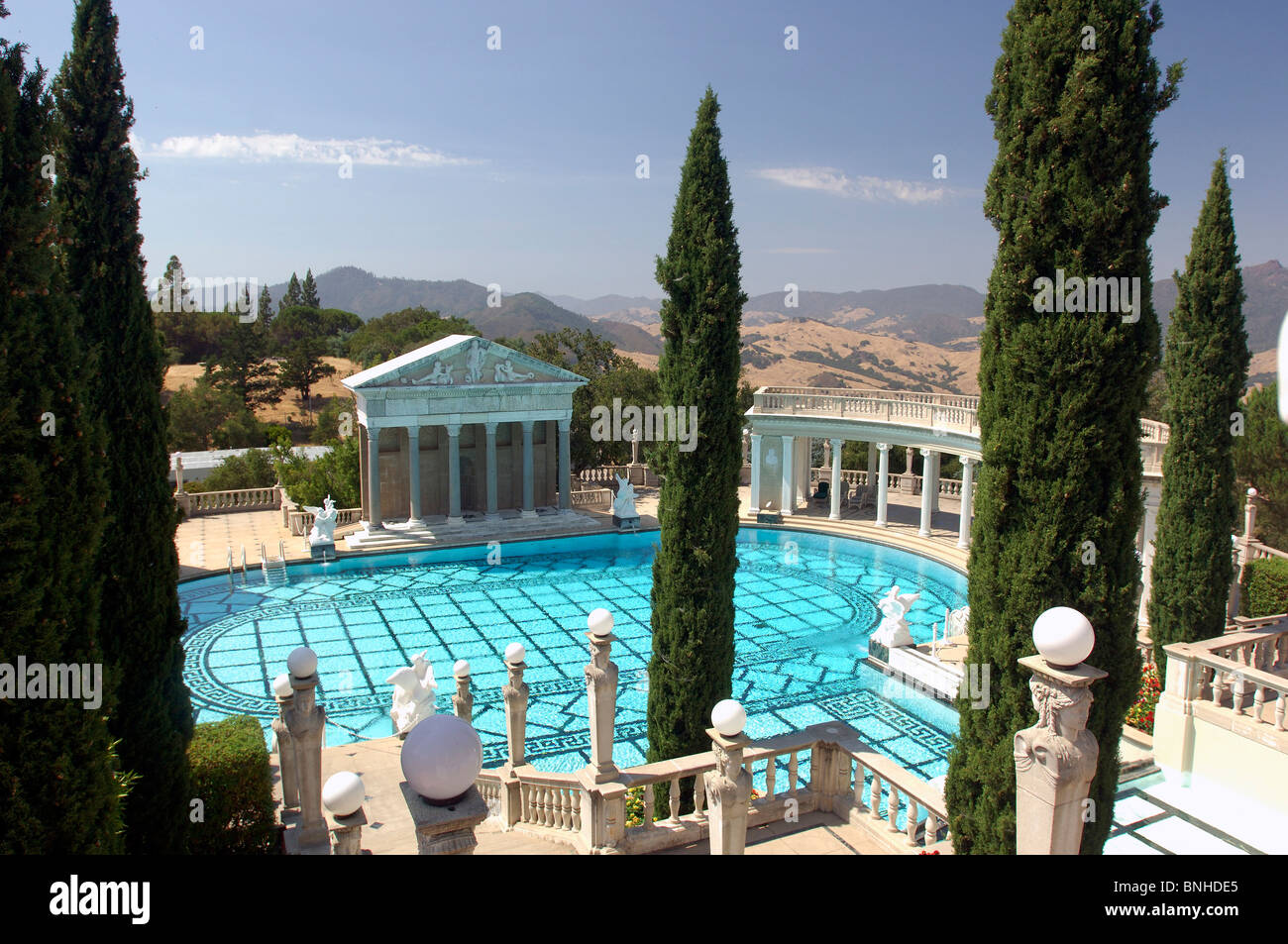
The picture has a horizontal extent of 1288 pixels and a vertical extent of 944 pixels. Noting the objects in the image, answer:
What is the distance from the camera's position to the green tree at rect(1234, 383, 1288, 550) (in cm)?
2255

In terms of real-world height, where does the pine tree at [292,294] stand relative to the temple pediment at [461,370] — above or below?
above

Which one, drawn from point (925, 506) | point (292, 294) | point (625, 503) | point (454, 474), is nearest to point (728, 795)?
point (625, 503)

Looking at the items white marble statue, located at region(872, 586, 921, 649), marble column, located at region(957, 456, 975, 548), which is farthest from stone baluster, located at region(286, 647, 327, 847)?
marble column, located at region(957, 456, 975, 548)

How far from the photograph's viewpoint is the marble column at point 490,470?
28219 millimetres

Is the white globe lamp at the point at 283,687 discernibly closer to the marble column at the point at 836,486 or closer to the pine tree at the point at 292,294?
the marble column at the point at 836,486

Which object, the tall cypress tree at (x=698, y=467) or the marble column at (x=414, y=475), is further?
the marble column at (x=414, y=475)

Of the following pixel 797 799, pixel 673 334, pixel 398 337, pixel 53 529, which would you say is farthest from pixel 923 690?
pixel 398 337

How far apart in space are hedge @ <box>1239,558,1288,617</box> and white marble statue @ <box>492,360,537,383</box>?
21191 millimetres

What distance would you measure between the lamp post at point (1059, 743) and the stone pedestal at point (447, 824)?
132 inches

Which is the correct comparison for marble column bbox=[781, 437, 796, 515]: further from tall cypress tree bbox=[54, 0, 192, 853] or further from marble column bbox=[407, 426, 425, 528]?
tall cypress tree bbox=[54, 0, 192, 853]

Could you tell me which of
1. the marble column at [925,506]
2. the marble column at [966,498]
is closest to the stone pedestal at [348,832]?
the marble column at [966,498]

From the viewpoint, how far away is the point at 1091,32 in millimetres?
6973

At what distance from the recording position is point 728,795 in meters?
6.12
